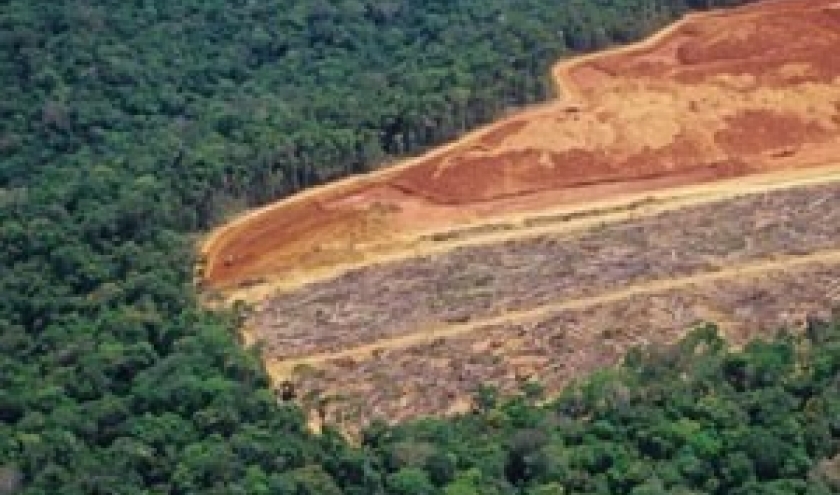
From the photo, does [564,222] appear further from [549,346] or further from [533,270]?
[549,346]

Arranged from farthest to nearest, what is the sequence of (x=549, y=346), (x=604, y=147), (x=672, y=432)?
(x=604, y=147) < (x=549, y=346) < (x=672, y=432)

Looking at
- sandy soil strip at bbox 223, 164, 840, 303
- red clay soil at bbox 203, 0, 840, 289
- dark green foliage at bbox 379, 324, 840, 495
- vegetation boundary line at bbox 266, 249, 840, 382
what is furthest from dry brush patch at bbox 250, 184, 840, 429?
dark green foliage at bbox 379, 324, 840, 495

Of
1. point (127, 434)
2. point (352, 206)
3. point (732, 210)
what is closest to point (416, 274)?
point (352, 206)

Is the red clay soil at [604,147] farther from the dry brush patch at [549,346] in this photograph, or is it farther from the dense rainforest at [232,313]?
the dry brush patch at [549,346]

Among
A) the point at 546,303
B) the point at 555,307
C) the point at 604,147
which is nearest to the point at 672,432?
the point at 555,307

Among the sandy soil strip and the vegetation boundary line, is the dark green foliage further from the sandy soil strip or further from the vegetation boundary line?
the sandy soil strip

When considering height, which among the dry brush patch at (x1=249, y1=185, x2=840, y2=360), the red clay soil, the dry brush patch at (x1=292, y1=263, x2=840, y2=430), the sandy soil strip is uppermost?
the red clay soil
